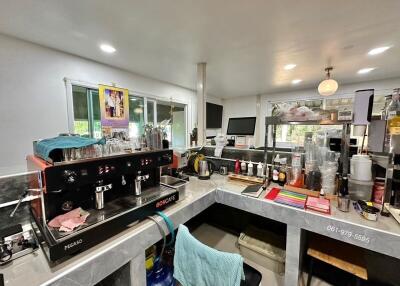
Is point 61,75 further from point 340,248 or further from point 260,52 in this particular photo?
point 340,248

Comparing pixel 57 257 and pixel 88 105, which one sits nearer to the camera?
pixel 57 257

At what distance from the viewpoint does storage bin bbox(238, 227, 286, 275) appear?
1518 millimetres

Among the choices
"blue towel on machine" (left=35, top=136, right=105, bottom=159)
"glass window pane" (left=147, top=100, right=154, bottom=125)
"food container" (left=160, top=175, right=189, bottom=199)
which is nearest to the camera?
"blue towel on machine" (left=35, top=136, right=105, bottom=159)

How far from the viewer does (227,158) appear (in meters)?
2.01

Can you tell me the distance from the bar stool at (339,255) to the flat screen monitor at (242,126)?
6.39 ft

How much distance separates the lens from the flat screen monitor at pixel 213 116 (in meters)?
5.36

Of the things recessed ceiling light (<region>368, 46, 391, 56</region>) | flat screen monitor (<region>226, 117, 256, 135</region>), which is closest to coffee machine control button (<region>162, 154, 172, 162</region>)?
flat screen monitor (<region>226, 117, 256, 135</region>)

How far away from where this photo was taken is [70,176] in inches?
29.4

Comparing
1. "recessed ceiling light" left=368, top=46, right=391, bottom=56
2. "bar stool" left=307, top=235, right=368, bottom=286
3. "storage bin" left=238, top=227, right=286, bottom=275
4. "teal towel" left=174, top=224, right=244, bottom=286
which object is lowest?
"storage bin" left=238, top=227, right=286, bottom=275

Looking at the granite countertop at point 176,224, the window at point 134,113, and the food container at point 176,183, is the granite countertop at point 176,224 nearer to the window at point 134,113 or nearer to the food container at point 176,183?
the food container at point 176,183

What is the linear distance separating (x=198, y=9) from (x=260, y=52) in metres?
1.23

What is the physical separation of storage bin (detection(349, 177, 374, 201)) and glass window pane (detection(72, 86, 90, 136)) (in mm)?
3293

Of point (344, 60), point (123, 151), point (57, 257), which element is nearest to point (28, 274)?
point (57, 257)

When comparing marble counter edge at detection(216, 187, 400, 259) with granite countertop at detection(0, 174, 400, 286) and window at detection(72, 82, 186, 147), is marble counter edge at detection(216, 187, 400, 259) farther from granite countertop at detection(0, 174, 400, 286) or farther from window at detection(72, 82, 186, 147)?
window at detection(72, 82, 186, 147)
